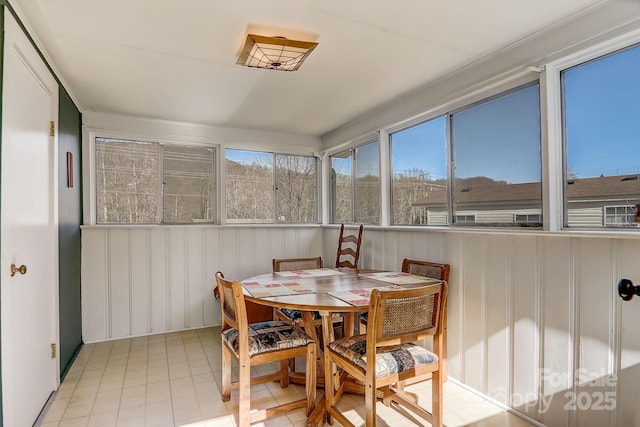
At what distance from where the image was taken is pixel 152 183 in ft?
12.5

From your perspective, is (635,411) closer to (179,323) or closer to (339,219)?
(339,219)

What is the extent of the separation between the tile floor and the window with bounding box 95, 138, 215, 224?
1.44 meters

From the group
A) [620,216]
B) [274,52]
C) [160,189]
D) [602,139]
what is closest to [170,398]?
[160,189]

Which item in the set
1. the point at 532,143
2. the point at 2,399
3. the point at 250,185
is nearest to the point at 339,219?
the point at 250,185

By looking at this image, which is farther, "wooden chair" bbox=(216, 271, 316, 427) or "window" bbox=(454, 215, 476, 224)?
"window" bbox=(454, 215, 476, 224)

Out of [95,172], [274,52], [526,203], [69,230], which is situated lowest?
[69,230]

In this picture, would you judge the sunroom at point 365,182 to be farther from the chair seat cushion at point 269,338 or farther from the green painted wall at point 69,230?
the chair seat cushion at point 269,338

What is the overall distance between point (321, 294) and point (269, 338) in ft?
1.32

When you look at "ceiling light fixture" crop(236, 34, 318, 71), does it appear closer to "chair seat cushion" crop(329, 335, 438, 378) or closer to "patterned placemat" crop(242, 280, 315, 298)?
"patterned placemat" crop(242, 280, 315, 298)

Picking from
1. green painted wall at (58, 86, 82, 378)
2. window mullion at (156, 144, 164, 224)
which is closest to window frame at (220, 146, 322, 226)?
window mullion at (156, 144, 164, 224)

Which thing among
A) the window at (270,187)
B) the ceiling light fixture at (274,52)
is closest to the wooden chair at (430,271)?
the ceiling light fixture at (274,52)

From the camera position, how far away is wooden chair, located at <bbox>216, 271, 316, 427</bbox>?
1892mm

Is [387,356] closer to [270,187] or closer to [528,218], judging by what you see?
[528,218]

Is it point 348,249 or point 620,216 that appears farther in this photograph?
point 348,249
